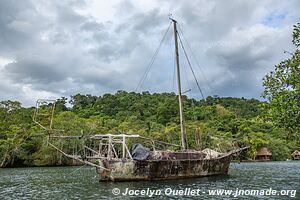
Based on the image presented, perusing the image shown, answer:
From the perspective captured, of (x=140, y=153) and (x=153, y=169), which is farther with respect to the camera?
(x=153, y=169)

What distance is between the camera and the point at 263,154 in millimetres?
106688

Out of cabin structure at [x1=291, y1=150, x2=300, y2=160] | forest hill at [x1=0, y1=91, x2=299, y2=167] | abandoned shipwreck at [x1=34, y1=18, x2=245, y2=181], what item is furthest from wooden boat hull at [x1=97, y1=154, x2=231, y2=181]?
cabin structure at [x1=291, y1=150, x2=300, y2=160]

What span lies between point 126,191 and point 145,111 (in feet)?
328

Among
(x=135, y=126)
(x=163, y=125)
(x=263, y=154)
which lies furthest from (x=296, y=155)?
(x=135, y=126)

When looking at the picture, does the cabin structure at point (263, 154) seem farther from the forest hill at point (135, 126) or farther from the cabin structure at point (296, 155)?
the cabin structure at point (296, 155)

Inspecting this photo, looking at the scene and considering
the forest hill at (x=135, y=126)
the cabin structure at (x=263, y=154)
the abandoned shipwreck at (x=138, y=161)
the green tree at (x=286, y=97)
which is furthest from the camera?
the cabin structure at (x=263, y=154)

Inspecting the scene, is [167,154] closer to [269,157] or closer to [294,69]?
[294,69]

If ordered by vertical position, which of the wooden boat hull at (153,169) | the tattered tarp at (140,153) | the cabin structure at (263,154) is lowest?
the wooden boat hull at (153,169)

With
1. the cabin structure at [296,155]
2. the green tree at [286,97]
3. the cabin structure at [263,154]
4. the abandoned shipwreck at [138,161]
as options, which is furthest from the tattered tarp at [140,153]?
the cabin structure at [296,155]

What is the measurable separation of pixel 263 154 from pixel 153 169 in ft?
266

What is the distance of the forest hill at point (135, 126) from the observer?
79.0 m

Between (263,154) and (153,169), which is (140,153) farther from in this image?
(263,154)

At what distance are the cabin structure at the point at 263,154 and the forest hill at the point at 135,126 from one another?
2045 millimetres

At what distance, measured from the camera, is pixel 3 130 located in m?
83.3
